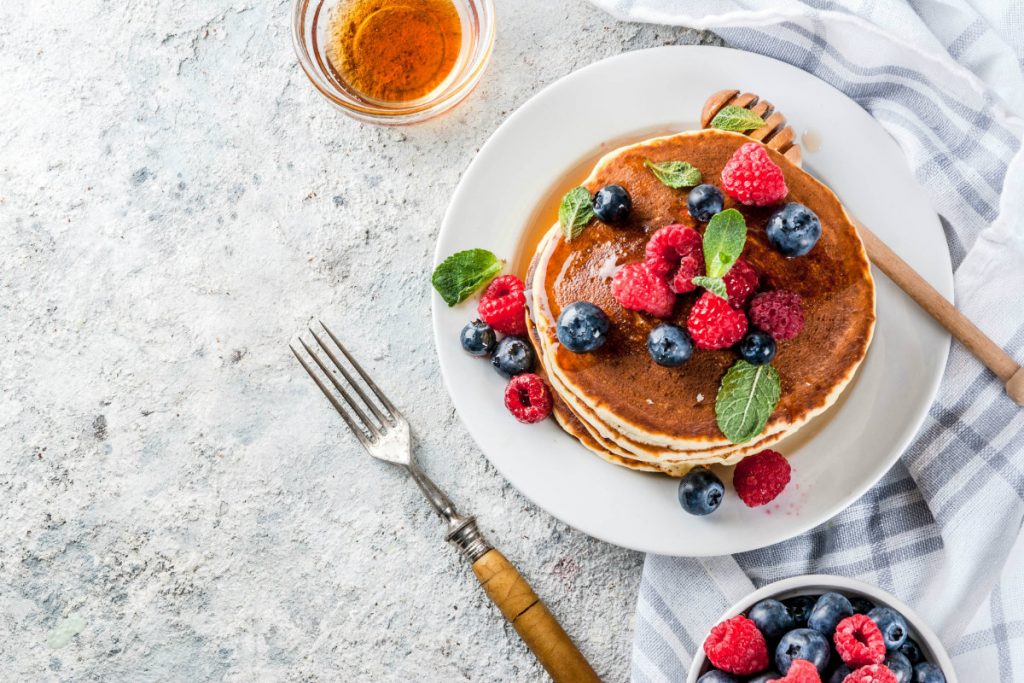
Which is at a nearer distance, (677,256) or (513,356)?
(677,256)

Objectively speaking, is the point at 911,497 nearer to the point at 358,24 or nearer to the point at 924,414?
the point at 924,414

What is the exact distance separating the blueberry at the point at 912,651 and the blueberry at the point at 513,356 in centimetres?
121

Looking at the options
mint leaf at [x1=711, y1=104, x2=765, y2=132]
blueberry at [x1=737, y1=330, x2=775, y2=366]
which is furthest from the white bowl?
mint leaf at [x1=711, y1=104, x2=765, y2=132]

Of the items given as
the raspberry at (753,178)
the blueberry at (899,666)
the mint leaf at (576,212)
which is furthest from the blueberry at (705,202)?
the blueberry at (899,666)

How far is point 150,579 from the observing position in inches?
107

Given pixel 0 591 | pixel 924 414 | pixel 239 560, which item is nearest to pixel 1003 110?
pixel 924 414

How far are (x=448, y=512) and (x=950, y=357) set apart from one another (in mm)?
1490

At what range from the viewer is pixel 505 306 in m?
2.37

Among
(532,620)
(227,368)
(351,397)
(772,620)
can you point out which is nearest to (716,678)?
(772,620)

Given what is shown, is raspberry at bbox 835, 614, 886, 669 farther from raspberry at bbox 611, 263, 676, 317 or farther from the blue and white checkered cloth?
raspberry at bbox 611, 263, 676, 317

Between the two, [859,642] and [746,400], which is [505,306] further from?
[859,642]

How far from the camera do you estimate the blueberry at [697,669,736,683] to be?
7.31 ft

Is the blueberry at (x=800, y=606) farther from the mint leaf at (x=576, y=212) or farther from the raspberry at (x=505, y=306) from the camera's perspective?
the mint leaf at (x=576, y=212)

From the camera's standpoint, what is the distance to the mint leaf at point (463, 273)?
2412mm
